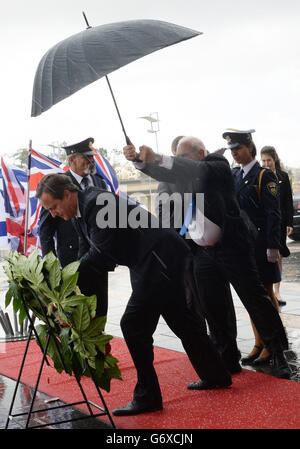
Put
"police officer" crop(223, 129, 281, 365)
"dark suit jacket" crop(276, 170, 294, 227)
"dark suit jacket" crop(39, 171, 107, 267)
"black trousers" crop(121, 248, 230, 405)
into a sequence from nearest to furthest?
"black trousers" crop(121, 248, 230, 405), "police officer" crop(223, 129, 281, 365), "dark suit jacket" crop(39, 171, 107, 267), "dark suit jacket" crop(276, 170, 294, 227)

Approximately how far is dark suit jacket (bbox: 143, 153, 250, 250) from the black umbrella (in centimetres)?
66

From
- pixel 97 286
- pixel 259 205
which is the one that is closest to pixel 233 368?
pixel 97 286

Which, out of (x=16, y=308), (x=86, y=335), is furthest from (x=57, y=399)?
(x=86, y=335)

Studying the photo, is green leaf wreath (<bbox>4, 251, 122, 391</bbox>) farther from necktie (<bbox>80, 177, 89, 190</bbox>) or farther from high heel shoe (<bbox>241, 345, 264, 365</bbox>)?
high heel shoe (<bbox>241, 345, 264, 365</bbox>)

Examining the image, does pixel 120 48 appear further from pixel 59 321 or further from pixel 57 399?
pixel 57 399

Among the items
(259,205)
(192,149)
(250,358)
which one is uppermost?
(192,149)

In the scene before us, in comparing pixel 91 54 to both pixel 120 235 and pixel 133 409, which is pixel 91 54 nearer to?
pixel 120 235

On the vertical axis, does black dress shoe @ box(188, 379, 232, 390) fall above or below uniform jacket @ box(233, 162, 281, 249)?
below

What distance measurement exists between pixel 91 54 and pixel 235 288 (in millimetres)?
2205

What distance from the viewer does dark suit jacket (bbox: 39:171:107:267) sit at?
5.42 m

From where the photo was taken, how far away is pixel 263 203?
17.2 feet

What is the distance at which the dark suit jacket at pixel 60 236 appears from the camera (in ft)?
17.8

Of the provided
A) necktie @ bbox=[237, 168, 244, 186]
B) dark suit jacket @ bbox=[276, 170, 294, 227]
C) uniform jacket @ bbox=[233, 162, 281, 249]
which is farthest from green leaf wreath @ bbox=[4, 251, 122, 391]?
dark suit jacket @ bbox=[276, 170, 294, 227]
